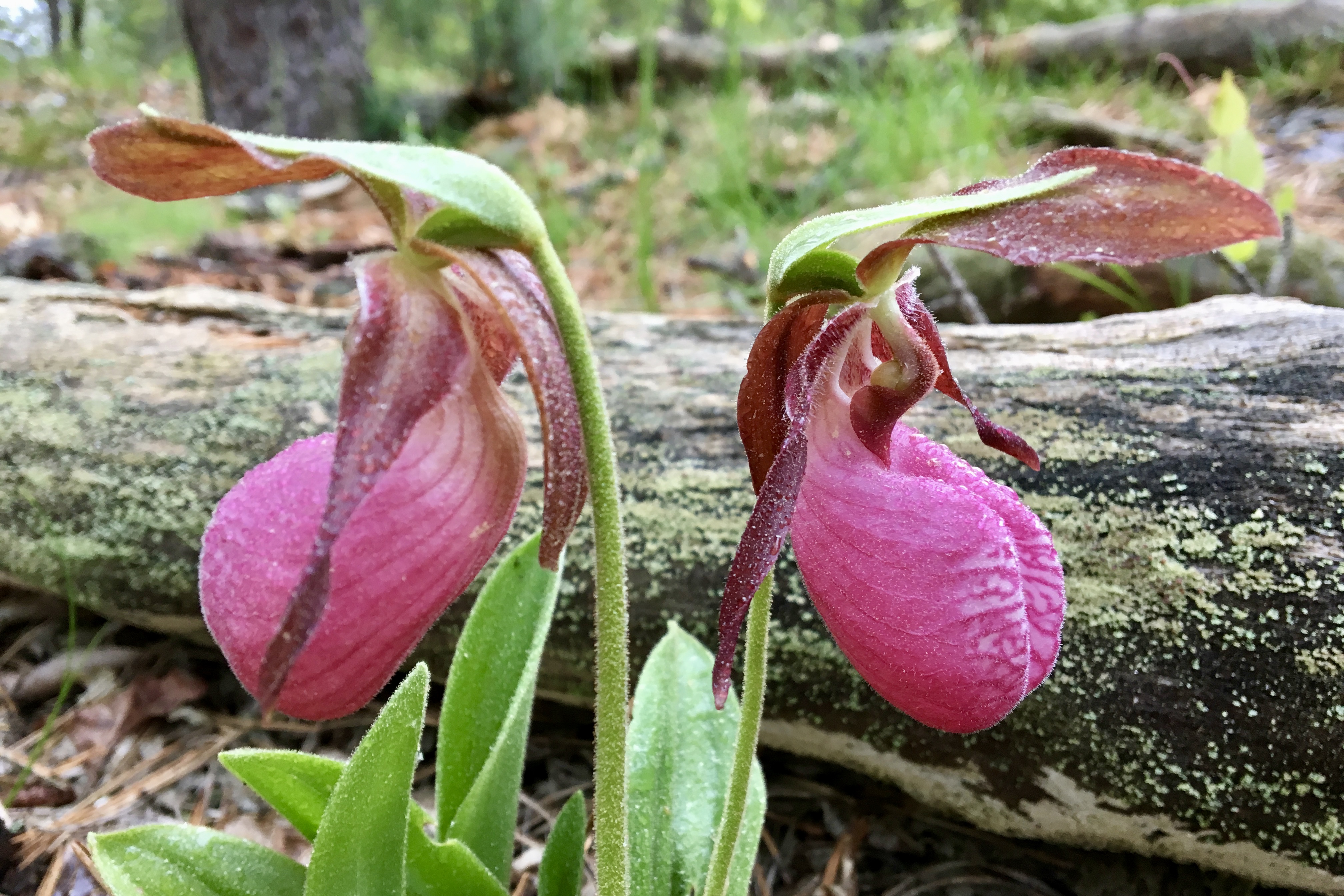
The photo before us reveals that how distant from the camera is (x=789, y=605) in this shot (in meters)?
1.24

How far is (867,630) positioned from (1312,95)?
4.56 m

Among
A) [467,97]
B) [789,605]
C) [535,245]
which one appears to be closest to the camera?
[535,245]

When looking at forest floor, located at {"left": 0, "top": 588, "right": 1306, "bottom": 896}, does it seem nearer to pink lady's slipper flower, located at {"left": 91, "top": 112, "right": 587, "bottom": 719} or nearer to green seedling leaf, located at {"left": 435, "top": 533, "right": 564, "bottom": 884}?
green seedling leaf, located at {"left": 435, "top": 533, "right": 564, "bottom": 884}

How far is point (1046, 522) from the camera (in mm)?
1171

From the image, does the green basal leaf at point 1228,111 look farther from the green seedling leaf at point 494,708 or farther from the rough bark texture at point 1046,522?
the green seedling leaf at point 494,708

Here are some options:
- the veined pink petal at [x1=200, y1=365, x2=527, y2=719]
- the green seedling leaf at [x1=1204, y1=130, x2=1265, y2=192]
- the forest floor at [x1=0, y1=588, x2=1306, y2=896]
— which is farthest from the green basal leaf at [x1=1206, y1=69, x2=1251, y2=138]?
the veined pink petal at [x1=200, y1=365, x2=527, y2=719]

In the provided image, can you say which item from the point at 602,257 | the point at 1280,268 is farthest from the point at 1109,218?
the point at 602,257

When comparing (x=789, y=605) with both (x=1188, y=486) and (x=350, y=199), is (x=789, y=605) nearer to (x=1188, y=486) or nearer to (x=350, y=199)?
(x=1188, y=486)

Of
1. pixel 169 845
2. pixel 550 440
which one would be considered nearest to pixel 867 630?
pixel 550 440

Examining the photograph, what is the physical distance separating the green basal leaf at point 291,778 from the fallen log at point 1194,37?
497 cm

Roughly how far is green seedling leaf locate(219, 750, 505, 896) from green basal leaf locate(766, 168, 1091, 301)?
59 centimetres

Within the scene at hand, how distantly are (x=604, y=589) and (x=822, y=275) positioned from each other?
0.29 m

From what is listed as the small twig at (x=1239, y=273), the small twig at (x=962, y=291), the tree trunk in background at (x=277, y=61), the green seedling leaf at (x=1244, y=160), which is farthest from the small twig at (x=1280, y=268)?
the tree trunk in background at (x=277, y=61)

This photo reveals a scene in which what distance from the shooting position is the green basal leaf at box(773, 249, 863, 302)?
2.09 feet
